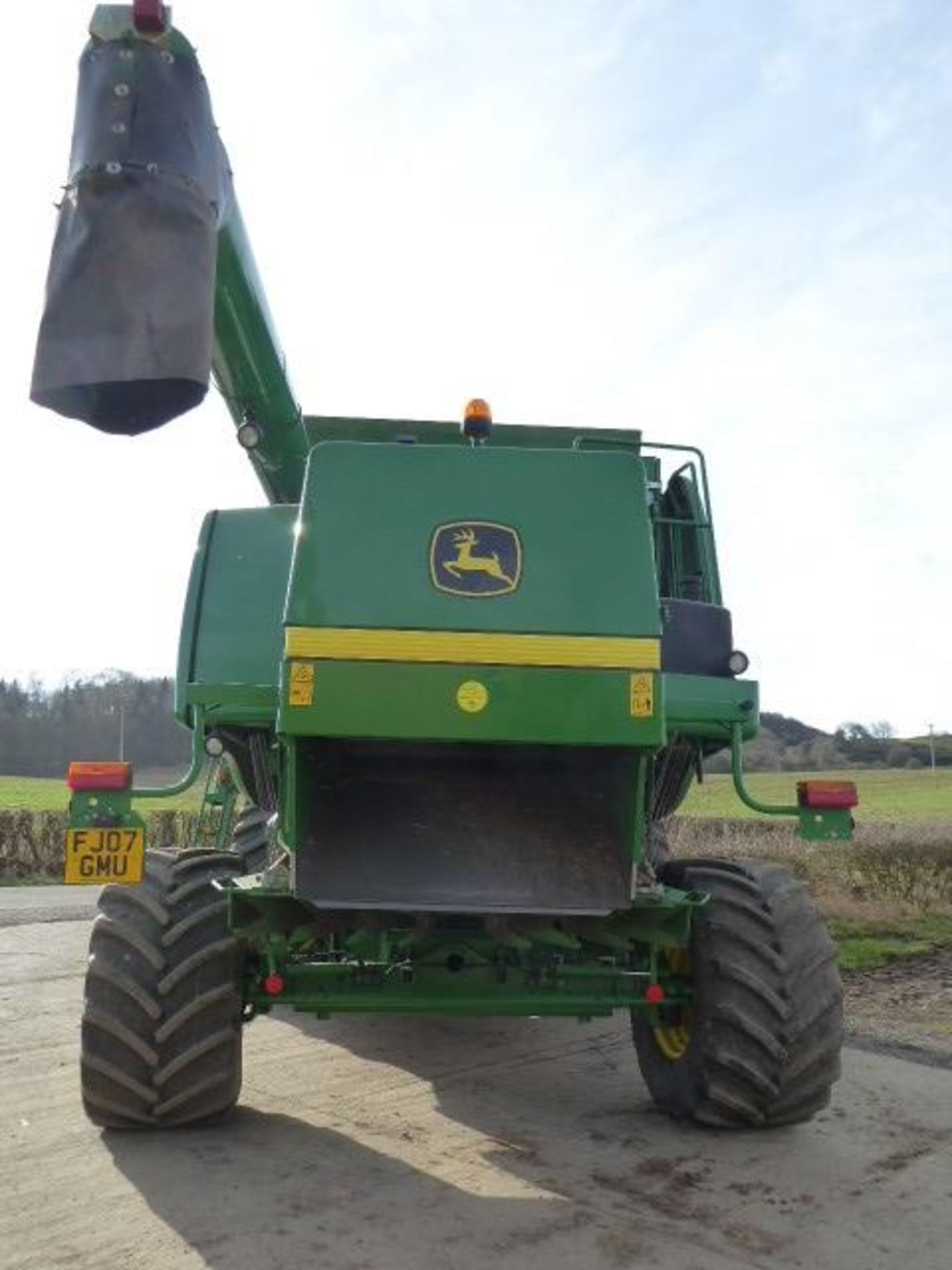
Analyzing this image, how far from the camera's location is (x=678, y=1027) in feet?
16.6

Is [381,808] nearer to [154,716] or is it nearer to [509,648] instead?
[509,648]

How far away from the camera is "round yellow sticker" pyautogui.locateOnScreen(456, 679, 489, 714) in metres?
4.21

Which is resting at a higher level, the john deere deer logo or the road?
the john deere deer logo

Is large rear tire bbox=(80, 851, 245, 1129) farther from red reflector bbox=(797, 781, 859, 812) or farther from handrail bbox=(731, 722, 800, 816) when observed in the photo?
red reflector bbox=(797, 781, 859, 812)

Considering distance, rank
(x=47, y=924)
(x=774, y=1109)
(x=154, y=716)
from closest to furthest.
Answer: (x=774, y=1109), (x=47, y=924), (x=154, y=716)

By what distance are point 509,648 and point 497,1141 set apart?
2094mm

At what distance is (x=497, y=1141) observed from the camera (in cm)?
484

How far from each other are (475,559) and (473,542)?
0.07 metres

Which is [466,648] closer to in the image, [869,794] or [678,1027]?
[678,1027]

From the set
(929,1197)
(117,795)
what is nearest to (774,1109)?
(929,1197)

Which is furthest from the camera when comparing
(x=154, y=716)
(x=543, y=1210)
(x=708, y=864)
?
(x=154, y=716)

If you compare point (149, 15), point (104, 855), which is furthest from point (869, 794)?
point (149, 15)

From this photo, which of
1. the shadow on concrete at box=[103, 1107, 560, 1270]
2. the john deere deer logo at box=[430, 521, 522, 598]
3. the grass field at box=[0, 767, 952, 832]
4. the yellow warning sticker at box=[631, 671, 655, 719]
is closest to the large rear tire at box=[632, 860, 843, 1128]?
the grass field at box=[0, 767, 952, 832]

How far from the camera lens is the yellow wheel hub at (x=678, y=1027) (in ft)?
16.1
